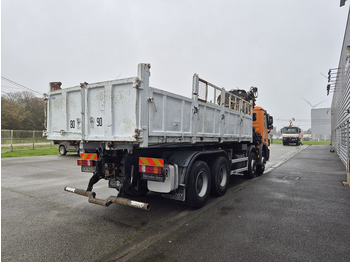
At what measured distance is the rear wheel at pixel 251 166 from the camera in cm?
820

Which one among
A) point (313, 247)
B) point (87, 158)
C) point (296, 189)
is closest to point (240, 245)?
point (313, 247)

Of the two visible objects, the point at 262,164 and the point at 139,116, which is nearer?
the point at 139,116

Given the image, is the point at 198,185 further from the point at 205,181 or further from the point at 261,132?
the point at 261,132

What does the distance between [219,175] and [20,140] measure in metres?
20.3

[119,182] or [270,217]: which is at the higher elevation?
[119,182]

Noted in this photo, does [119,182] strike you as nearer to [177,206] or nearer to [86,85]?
[177,206]

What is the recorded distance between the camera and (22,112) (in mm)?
30688

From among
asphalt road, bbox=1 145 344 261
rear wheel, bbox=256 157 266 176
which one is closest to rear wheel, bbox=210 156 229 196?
asphalt road, bbox=1 145 344 261

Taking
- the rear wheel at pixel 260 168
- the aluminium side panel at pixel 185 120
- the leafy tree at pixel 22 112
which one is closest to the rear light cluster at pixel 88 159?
the aluminium side panel at pixel 185 120

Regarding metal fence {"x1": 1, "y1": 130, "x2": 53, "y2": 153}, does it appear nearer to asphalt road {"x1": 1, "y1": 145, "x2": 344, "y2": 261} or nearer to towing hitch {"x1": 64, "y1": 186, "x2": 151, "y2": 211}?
asphalt road {"x1": 1, "y1": 145, "x2": 344, "y2": 261}

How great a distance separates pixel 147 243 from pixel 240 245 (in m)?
1.34

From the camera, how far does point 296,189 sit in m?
6.79

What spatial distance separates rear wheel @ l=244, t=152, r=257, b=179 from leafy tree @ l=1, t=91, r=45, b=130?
87.5 feet

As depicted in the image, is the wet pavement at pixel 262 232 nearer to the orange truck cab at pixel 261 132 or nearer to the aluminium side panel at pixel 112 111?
the aluminium side panel at pixel 112 111
